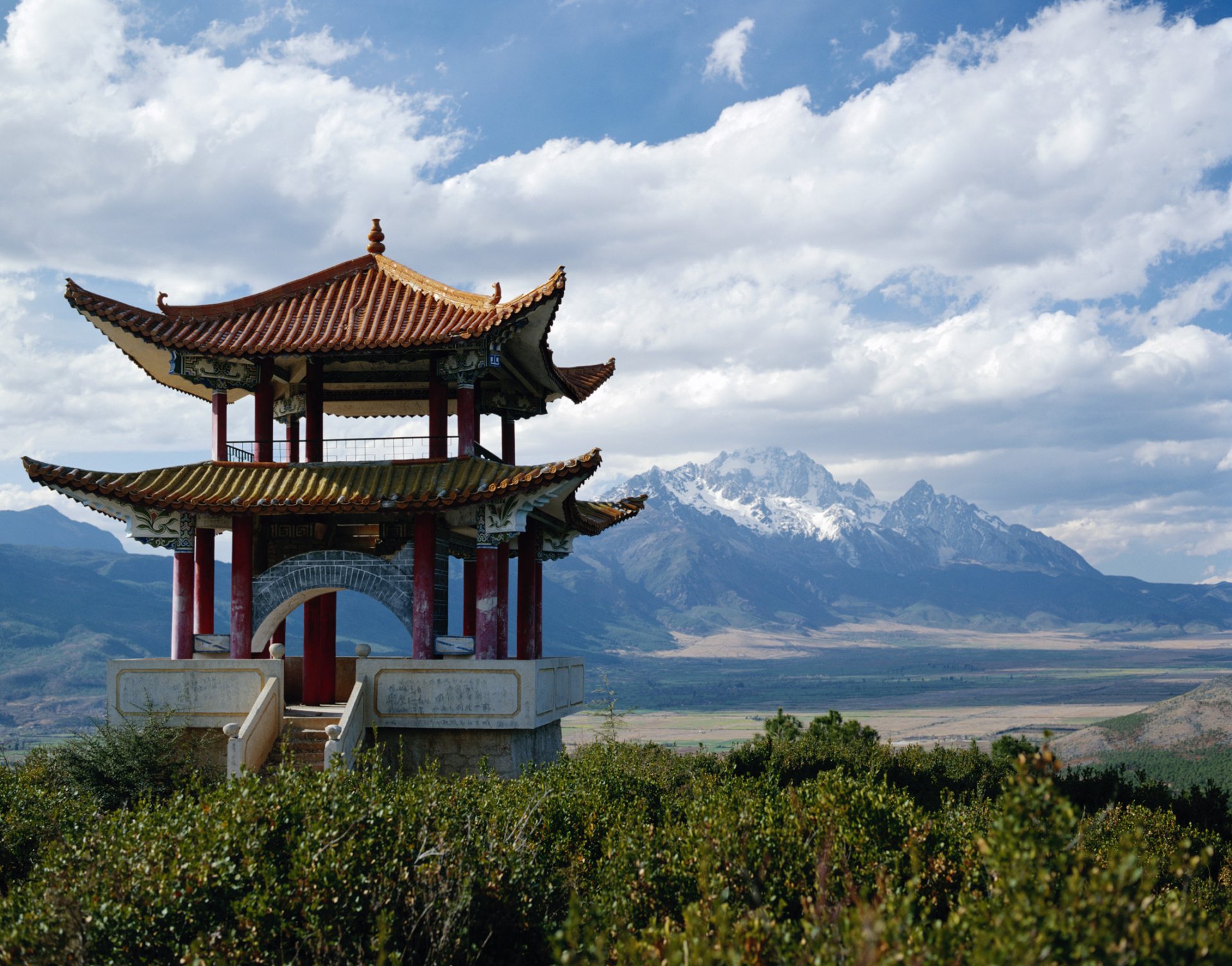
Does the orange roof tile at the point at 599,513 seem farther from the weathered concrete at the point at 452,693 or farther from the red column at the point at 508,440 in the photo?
the weathered concrete at the point at 452,693

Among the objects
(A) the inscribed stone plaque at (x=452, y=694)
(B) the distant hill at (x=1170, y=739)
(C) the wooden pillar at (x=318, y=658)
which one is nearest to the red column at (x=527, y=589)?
(C) the wooden pillar at (x=318, y=658)

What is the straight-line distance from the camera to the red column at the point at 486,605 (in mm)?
24297

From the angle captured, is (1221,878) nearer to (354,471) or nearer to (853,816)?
(853,816)

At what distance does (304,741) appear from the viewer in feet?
74.5

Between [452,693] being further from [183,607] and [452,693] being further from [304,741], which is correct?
[183,607]

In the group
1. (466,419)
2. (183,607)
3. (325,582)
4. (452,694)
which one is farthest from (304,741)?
(466,419)

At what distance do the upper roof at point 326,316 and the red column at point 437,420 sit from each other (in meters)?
1.30

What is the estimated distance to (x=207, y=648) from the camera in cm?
2506

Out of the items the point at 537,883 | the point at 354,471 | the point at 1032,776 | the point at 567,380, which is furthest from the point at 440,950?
the point at 567,380

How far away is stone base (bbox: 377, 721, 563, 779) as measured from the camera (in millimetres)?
23438

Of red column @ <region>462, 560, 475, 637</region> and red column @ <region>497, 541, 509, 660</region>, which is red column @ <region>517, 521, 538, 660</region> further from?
red column @ <region>497, 541, 509, 660</region>

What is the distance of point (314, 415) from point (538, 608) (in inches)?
283

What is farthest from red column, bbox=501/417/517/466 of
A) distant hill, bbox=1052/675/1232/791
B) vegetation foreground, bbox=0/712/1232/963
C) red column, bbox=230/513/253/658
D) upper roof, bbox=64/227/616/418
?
distant hill, bbox=1052/675/1232/791

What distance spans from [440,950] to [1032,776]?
585cm
